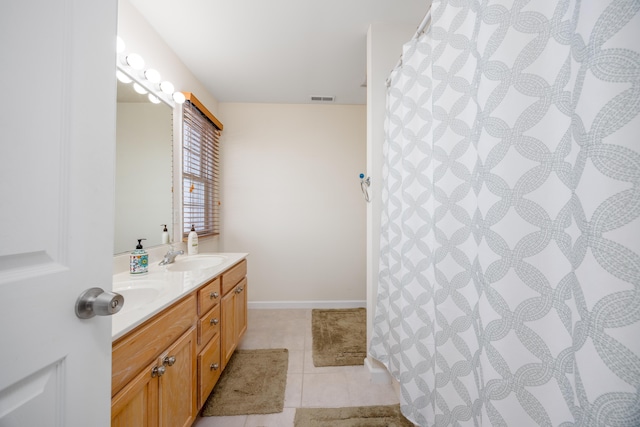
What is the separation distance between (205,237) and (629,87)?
2.61 m

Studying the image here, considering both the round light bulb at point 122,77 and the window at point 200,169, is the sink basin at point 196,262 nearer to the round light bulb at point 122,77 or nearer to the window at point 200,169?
the window at point 200,169

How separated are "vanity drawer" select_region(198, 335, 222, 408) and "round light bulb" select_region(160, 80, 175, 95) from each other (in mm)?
1712

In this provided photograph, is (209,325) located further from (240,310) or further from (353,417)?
(353,417)

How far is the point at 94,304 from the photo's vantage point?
1.49ft

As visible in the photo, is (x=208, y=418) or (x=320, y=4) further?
(x=320, y=4)

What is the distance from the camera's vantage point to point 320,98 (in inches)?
105

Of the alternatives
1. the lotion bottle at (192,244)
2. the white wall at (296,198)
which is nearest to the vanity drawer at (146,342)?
the lotion bottle at (192,244)

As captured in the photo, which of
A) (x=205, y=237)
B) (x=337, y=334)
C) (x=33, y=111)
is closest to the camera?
(x=33, y=111)

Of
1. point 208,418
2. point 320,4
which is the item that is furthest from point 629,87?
point 208,418

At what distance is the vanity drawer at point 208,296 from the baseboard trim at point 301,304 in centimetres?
144

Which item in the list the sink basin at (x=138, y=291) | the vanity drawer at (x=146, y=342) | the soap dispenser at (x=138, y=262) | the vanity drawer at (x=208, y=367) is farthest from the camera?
the soap dispenser at (x=138, y=262)

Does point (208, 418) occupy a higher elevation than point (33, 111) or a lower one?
lower

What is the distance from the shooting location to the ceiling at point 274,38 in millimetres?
1478

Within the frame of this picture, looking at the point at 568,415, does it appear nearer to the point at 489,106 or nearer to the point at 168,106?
the point at 489,106
